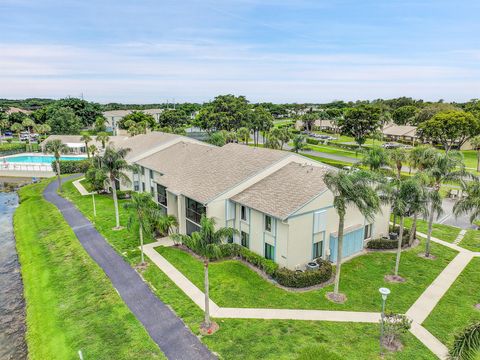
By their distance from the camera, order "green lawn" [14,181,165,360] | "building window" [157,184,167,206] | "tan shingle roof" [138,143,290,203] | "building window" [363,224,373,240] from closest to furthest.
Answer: "green lawn" [14,181,165,360]
"tan shingle roof" [138,143,290,203]
"building window" [363,224,373,240]
"building window" [157,184,167,206]

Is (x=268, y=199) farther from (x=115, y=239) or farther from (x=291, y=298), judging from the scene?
(x=115, y=239)

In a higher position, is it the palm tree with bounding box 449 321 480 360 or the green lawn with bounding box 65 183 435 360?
the palm tree with bounding box 449 321 480 360

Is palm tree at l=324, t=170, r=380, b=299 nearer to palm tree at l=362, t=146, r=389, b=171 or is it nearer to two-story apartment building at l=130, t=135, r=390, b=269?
two-story apartment building at l=130, t=135, r=390, b=269

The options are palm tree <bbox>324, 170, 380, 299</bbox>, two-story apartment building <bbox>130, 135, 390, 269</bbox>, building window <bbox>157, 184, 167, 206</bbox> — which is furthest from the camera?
building window <bbox>157, 184, 167, 206</bbox>

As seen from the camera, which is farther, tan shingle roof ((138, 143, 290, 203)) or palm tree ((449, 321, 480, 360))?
tan shingle roof ((138, 143, 290, 203))

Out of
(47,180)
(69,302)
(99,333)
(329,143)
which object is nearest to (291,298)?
(99,333)

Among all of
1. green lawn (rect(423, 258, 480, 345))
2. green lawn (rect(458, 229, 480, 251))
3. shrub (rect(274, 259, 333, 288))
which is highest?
shrub (rect(274, 259, 333, 288))

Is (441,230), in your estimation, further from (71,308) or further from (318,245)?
(71,308)

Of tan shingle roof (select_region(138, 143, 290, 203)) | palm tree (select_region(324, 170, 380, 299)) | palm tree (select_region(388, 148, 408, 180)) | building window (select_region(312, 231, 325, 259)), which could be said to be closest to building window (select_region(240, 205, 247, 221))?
tan shingle roof (select_region(138, 143, 290, 203))
